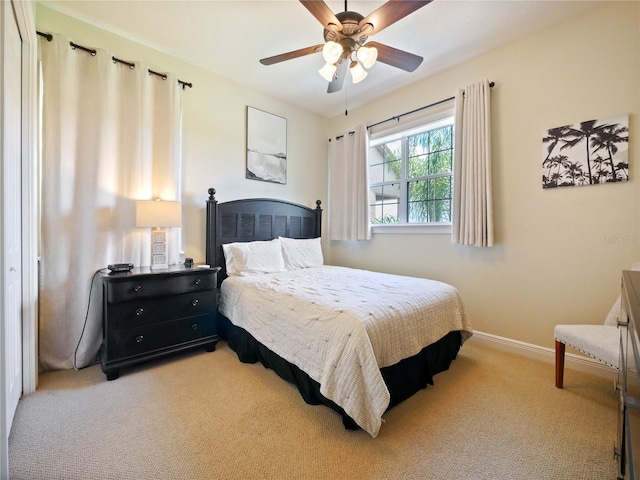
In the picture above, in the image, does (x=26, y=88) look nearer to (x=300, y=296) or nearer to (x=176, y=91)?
(x=176, y=91)

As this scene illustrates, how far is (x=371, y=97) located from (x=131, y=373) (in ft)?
13.1

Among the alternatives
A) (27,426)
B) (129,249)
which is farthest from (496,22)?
(27,426)

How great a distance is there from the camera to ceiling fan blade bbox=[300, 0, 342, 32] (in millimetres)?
1618

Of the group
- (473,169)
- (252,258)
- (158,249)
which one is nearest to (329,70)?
(473,169)

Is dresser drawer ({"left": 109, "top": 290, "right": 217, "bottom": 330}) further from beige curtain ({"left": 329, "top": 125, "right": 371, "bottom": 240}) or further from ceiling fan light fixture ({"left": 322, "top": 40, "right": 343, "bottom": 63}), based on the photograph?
ceiling fan light fixture ({"left": 322, "top": 40, "right": 343, "bottom": 63})

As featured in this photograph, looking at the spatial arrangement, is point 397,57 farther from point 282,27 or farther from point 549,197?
point 549,197

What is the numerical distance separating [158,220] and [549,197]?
3.45m

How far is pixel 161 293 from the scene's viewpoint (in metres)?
2.26

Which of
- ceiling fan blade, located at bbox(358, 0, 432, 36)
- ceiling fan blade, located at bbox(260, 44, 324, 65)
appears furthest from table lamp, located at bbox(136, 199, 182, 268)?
ceiling fan blade, located at bbox(358, 0, 432, 36)

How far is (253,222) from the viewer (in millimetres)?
3383

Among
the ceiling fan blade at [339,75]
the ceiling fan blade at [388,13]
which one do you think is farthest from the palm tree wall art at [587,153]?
the ceiling fan blade at [339,75]

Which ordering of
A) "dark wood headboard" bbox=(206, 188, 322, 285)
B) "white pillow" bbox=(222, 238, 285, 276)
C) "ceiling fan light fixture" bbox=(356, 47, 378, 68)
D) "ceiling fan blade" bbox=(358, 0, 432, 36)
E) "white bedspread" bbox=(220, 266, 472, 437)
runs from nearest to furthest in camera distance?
"white bedspread" bbox=(220, 266, 472, 437) → "ceiling fan blade" bbox=(358, 0, 432, 36) → "ceiling fan light fixture" bbox=(356, 47, 378, 68) → "white pillow" bbox=(222, 238, 285, 276) → "dark wood headboard" bbox=(206, 188, 322, 285)

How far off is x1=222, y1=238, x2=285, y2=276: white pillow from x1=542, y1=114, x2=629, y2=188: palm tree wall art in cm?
271

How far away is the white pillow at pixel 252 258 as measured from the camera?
9.45 feet
